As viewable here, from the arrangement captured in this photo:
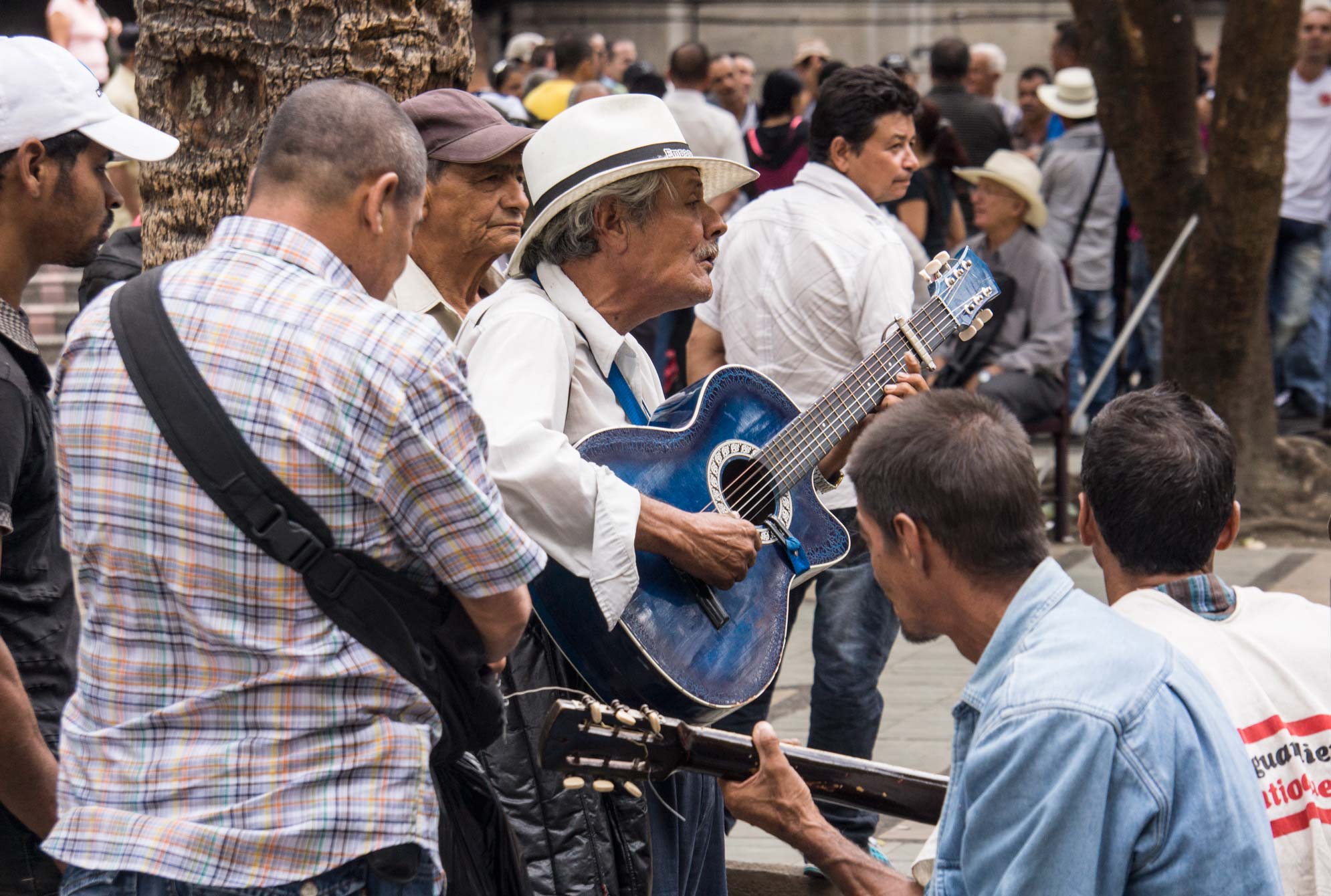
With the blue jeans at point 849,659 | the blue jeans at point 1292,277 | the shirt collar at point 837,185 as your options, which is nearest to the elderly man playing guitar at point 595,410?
the blue jeans at point 849,659

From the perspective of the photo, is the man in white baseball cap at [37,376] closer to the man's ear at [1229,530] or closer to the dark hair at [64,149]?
the dark hair at [64,149]

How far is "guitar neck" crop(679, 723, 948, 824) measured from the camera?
104 inches

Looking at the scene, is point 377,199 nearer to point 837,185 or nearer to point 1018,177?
point 837,185

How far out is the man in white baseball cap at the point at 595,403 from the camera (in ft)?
9.89

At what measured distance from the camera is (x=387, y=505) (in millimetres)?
2180

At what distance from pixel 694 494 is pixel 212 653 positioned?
55.3 inches

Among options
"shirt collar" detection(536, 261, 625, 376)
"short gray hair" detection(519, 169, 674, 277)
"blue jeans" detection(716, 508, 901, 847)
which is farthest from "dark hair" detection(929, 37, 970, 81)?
"shirt collar" detection(536, 261, 625, 376)

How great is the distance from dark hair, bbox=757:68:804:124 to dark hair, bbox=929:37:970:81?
1578 mm

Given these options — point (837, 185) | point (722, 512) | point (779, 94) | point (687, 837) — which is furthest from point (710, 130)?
point (687, 837)

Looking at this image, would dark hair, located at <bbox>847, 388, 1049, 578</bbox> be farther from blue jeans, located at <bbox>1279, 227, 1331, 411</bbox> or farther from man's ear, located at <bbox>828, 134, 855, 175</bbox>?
blue jeans, located at <bbox>1279, 227, 1331, 411</bbox>

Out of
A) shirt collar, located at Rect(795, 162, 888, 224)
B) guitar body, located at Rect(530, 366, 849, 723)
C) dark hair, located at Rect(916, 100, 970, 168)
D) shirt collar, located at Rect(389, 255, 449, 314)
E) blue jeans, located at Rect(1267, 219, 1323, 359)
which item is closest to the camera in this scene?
guitar body, located at Rect(530, 366, 849, 723)

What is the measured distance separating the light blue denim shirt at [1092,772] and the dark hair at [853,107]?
313 cm

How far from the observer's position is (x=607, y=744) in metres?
2.50

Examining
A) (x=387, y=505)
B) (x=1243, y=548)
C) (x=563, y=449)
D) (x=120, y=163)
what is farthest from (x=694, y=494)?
(x=1243, y=548)
